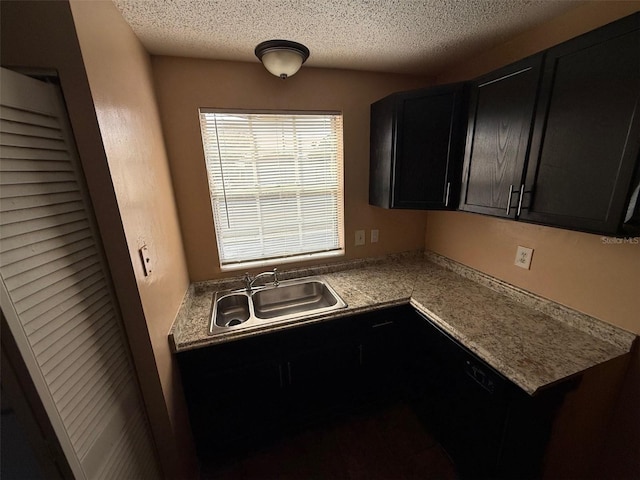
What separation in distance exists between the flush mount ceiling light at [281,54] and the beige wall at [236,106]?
28cm

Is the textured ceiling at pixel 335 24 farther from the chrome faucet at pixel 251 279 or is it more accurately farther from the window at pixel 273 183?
the chrome faucet at pixel 251 279

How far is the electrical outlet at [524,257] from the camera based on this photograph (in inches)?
56.8

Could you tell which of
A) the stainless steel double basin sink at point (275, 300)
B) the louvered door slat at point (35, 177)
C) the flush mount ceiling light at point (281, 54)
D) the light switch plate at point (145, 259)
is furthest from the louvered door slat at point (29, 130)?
the stainless steel double basin sink at point (275, 300)

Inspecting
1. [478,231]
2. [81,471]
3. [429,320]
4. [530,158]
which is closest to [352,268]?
[429,320]

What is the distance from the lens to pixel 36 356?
66 centimetres

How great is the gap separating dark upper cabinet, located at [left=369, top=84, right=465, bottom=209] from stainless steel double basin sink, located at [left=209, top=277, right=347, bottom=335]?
2.67 ft

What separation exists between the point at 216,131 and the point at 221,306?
1.20m

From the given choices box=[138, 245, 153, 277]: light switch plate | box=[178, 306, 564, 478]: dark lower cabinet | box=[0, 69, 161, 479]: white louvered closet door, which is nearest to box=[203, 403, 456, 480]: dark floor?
box=[178, 306, 564, 478]: dark lower cabinet

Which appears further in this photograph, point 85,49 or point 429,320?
point 429,320

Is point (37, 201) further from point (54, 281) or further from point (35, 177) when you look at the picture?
point (54, 281)

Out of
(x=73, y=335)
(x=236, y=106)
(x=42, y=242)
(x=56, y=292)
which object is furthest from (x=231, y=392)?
(x=236, y=106)

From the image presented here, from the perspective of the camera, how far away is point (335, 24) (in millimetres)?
1222

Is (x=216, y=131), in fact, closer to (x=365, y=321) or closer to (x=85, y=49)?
(x=85, y=49)

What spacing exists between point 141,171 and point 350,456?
196 centimetres
